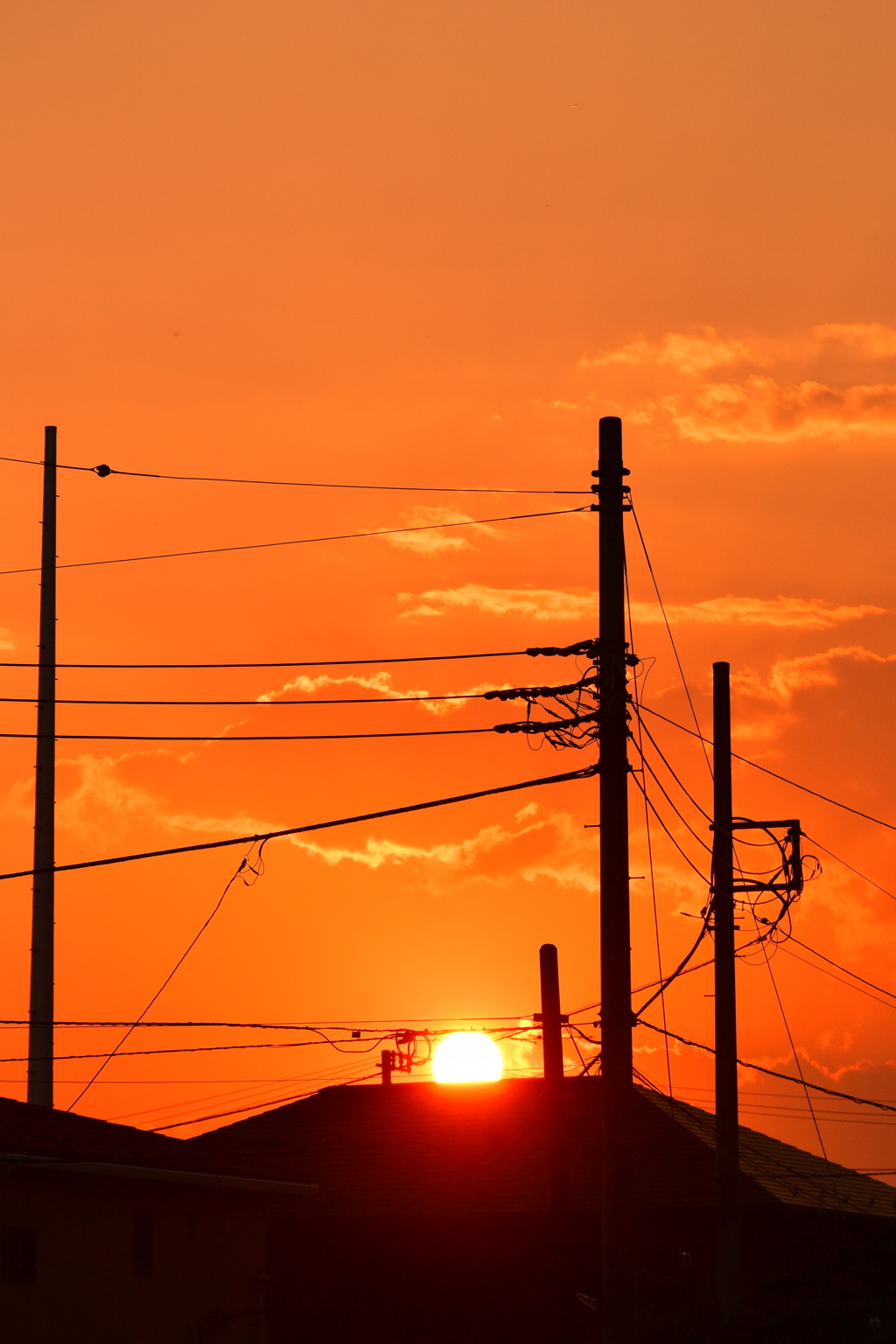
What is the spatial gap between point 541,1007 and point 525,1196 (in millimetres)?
16547

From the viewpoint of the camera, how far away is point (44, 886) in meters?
25.8

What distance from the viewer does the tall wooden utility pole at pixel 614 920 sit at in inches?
613

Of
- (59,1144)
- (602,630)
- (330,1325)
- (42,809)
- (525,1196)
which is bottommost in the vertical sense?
(330,1325)

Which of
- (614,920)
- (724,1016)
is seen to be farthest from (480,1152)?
(614,920)

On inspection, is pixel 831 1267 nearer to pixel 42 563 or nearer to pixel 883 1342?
pixel 883 1342

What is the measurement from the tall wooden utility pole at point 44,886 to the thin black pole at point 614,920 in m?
11.2

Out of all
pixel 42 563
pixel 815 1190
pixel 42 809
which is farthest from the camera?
pixel 815 1190

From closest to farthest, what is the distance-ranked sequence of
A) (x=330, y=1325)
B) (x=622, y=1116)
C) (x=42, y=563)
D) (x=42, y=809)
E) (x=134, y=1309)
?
(x=622, y=1116) → (x=134, y=1309) → (x=42, y=809) → (x=42, y=563) → (x=330, y=1325)

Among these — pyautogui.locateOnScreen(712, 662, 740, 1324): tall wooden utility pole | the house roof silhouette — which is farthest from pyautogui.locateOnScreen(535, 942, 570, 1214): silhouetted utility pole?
the house roof silhouette

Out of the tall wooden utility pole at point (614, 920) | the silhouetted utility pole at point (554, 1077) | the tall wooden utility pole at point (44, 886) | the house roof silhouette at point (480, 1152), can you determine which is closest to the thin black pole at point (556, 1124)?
the silhouetted utility pole at point (554, 1077)

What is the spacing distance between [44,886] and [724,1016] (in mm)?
11718

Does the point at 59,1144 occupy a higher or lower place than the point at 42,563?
lower

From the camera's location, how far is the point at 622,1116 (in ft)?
52.6

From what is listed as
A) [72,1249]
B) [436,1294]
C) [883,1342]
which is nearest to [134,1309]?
[72,1249]
